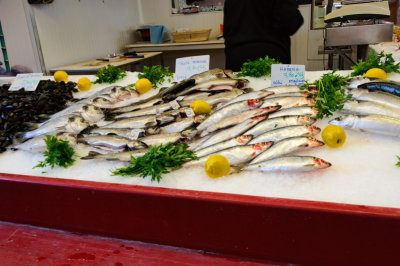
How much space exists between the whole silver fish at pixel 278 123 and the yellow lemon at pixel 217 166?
0.32 m

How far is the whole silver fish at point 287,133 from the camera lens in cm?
136

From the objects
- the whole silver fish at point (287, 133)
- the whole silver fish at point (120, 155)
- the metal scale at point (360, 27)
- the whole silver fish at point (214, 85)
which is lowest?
the whole silver fish at point (120, 155)

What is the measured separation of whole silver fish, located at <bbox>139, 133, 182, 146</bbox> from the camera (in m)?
1.50

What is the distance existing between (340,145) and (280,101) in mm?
470

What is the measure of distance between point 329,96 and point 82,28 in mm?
4781

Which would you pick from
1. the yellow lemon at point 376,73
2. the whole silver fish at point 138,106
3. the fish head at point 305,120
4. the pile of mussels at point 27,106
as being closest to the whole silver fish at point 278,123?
the fish head at point 305,120

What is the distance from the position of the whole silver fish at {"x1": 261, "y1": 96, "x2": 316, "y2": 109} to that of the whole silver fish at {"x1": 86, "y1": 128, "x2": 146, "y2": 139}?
0.69m

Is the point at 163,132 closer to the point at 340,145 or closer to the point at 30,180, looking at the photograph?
the point at 30,180

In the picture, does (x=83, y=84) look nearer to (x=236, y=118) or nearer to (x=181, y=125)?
(x=181, y=125)

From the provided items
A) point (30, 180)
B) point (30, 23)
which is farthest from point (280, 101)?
point (30, 23)

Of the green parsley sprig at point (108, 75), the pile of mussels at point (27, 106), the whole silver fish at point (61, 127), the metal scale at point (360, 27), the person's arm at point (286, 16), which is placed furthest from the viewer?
the metal scale at point (360, 27)

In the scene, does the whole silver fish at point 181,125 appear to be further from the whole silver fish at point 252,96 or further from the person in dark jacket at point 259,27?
the person in dark jacket at point 259,27

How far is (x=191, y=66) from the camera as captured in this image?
8.25 ft

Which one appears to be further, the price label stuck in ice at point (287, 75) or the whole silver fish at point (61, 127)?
the price label stuck in ice at point (287, 75)
